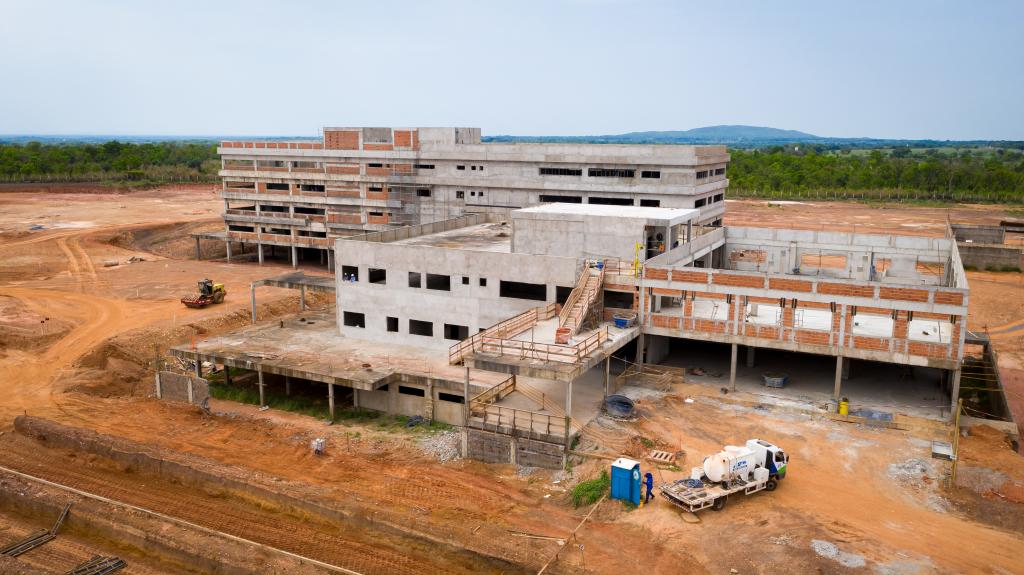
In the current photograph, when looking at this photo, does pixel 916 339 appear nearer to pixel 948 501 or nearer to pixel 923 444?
pixel 923 444

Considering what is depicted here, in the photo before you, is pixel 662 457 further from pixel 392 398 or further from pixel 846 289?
pixel 392 398

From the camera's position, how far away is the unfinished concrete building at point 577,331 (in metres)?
34.4

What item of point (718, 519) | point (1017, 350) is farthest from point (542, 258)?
point (1017, 350)

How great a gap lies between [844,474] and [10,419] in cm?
3806

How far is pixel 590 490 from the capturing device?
94.2 ft

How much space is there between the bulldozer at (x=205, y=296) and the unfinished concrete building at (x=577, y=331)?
41.0 feet

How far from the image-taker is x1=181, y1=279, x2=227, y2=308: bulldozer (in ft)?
193

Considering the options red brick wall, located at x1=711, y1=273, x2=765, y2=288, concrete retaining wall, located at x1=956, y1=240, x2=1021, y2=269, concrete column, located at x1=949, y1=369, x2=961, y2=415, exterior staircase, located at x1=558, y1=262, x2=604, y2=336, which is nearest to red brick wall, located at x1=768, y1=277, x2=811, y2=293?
red brick wall, located at x1=711, y1=273, x2=765, y2=288

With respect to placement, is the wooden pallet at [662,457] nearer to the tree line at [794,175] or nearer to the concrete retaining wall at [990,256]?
the concrete retaining wall at [990,256]

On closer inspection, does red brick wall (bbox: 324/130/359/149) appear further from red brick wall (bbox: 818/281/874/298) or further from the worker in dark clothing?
the worker in dark clothing

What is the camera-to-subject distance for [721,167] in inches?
2736

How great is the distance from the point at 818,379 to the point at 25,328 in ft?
165

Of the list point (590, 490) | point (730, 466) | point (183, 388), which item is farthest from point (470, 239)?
point (730, 466)

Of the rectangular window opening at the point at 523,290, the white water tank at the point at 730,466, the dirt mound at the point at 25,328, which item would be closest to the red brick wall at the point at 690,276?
the rectangular window opening at the point at 523,290
